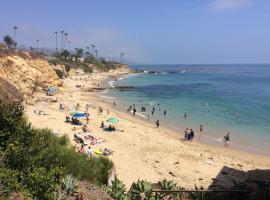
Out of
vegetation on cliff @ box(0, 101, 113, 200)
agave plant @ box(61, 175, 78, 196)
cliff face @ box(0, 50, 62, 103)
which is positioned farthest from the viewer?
cliff face @ box(0, 50, 62, 103)

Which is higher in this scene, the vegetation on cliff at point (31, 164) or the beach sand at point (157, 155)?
the vegetation on cliff at point (31, 164)

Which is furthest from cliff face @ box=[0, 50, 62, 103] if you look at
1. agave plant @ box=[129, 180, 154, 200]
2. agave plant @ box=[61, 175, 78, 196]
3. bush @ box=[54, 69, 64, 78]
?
agave plant @ box=[61, 175, 78, 196]

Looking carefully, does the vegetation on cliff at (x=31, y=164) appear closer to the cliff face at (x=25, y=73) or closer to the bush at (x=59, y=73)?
the cliff face at (x=25, y=73)

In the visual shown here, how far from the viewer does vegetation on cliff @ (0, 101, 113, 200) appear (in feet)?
33.0

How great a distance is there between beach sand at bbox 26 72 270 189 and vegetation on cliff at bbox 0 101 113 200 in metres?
5.79

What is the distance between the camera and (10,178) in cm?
1010

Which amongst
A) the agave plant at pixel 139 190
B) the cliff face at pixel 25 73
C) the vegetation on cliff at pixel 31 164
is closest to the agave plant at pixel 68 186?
the vegetation on cliff at pixel 31 164

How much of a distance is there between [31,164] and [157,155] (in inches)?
593

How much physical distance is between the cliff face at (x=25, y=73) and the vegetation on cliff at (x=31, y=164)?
25544mm

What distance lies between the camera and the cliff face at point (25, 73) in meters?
45.8

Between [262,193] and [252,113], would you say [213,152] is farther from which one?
[252,113]

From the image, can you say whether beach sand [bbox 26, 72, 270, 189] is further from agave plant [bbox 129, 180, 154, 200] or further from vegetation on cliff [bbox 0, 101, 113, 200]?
agave plant [bbox 129, 180, 154, 200]

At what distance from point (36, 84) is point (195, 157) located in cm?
3354

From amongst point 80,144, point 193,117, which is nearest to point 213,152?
point 80,144
